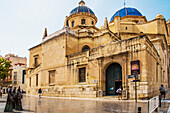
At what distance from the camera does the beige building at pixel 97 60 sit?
14.0 meters

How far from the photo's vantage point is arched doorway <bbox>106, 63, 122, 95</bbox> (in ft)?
52.6

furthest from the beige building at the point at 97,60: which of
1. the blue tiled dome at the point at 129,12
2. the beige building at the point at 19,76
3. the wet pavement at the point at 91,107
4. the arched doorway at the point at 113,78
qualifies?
the beige building at the point at 19,76

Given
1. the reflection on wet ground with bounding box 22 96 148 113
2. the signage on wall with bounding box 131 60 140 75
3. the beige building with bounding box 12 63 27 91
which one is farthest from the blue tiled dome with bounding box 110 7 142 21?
the beige building with bounding box 12 63 27 91

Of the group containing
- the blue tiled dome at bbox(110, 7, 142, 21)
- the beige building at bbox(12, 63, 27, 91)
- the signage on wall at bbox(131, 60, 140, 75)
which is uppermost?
the blue tiled dome at bbox(110, 7, 142, 21)

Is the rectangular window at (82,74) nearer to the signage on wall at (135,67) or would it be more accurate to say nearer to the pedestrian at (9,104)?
the signage on wall at (135,67)

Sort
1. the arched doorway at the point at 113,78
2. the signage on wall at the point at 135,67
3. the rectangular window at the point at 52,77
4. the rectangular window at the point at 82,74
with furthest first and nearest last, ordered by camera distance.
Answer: the rectangular window at the point at 52,77, the rectangular window at the point at 82,74, the arched doorway at the point at 113,78, the signage on wall at the point at 135,67

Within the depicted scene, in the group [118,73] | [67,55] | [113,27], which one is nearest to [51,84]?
[67,55]

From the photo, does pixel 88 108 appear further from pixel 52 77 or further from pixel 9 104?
pixel 52 77

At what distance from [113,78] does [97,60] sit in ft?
8.35

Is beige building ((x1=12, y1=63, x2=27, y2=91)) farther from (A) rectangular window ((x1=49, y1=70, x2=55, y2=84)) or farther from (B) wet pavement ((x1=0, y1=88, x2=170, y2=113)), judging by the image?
(B) wet pavement ((x1=0, y1=88, x2=170, y2=113))

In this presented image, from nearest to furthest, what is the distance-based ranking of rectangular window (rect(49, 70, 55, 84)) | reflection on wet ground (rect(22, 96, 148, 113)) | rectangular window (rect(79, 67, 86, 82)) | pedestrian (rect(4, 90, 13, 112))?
reflection on wet ground (rect(22, 96, 148, 113)) → pedestrian (rect(4, 90, 13, 112)) → rectangular window (rect(79, 67, 86, 82)) → rectangular window (rect(49, 70, 55, 84))

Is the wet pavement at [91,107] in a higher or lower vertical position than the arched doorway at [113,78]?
lower

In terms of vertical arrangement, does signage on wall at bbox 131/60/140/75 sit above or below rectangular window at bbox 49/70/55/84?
above

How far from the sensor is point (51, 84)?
2284 cm
